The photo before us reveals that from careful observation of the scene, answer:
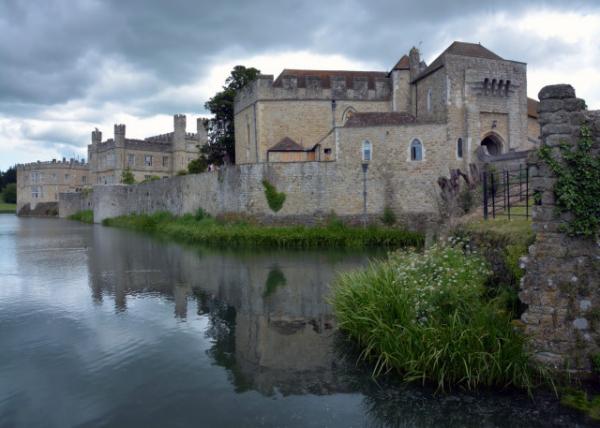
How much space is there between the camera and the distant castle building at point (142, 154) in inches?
2422

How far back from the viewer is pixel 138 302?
12.1 m

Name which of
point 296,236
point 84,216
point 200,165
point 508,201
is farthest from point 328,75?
point 84,216

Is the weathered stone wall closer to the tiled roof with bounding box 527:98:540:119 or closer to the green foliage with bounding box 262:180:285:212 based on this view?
the green foliage with bounding box 262:180:285:212

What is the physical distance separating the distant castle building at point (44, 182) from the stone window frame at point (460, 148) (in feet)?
202

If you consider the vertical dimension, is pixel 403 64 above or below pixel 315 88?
above

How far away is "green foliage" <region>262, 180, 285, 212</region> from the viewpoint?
27.4 meters

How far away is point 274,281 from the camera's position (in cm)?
1475

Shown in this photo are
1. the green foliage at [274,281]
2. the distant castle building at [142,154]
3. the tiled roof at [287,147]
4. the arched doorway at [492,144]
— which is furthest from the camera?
the distant castle building at [142,154]

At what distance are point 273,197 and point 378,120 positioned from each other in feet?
22.6

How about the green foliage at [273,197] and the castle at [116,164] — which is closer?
the green foliage at [273,197]

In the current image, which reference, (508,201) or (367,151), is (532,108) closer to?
(367,151)

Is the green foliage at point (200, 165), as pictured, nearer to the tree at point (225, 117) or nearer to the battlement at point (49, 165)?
the tree at point (225, 117)

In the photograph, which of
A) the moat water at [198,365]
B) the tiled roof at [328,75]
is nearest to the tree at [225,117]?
the tiled roof at [328,75]

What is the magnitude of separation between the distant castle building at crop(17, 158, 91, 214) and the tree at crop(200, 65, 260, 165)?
42420 millimetres
